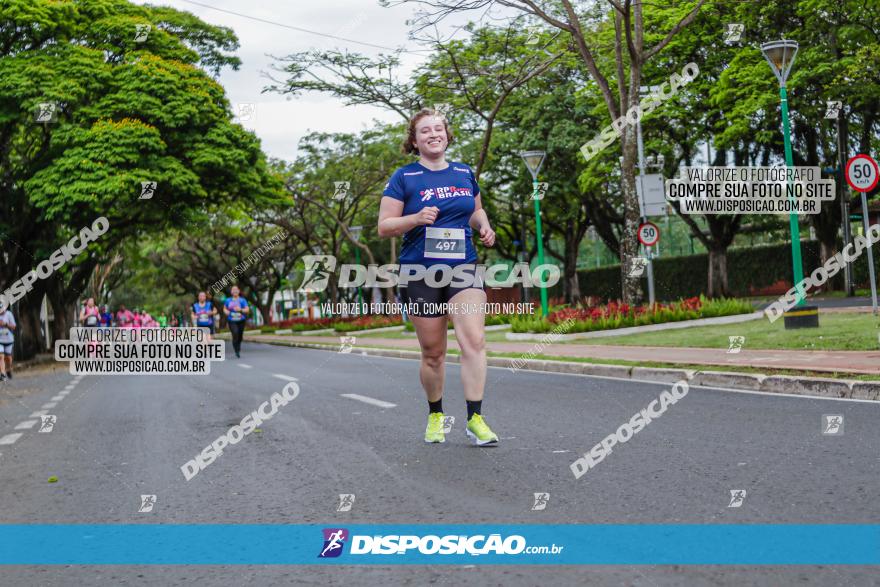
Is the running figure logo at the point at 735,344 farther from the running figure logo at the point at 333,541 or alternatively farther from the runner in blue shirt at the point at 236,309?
the runner in blue shirt at the point at 236,309

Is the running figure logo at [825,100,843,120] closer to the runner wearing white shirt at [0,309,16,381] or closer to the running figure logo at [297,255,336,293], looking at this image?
the runner wearing white shirt at [0,309,16,381]

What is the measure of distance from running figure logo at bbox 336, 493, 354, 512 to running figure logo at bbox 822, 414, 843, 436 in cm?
338

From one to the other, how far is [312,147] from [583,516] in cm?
3877

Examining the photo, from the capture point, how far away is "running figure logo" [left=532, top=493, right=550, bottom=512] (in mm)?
4359

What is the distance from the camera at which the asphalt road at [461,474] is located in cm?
362

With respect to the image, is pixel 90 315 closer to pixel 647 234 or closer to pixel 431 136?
pixel 647 234

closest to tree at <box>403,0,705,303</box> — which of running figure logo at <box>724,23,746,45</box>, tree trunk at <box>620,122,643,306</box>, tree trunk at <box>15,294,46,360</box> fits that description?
tree trunk at <box>620,122,643,306</box>

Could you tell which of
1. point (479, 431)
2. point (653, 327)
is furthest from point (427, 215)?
point (653, 327)

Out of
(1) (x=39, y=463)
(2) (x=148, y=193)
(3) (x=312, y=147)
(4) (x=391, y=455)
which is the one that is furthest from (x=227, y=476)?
(3) (x=312, y=147)

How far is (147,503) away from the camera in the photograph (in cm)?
500

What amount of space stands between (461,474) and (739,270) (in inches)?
1514

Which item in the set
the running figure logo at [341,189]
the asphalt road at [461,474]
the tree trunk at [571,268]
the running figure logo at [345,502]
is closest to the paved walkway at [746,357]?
the asphalt road at [461,474]

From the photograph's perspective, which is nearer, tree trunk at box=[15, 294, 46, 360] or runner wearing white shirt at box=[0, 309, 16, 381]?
runner wearing white shirt at box=[0, 309, 16, 381]

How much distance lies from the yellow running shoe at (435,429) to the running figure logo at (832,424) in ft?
8.56
